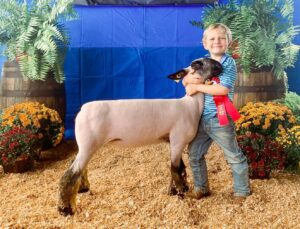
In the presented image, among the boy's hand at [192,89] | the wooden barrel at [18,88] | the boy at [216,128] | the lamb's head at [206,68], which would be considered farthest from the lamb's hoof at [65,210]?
the wooden barrel at [18,88]

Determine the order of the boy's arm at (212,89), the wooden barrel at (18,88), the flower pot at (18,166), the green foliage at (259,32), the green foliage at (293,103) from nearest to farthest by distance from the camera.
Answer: the boy's arm at (212,89)
the flower pot at (18,166)
the green foliage at (259,32)
the green foliage at (293,103)
the wooden barrel at (18,88)

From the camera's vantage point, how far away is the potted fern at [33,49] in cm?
427

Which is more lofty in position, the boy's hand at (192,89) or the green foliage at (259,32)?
the green foliage at (259,32)

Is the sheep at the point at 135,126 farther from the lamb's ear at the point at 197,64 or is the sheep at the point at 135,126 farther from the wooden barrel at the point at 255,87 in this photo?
the wooden barrel at the point at 255,87

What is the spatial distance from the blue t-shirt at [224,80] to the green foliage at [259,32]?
1.63m

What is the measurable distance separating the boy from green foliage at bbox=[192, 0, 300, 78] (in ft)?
5.34

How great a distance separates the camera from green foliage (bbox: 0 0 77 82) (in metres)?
4.24

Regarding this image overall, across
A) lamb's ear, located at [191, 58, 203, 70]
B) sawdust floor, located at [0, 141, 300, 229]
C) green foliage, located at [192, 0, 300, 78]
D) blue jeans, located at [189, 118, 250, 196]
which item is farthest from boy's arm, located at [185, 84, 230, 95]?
green foliage, located at [192, 0, 300, 78]

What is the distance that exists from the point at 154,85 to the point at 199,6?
54.1 inches

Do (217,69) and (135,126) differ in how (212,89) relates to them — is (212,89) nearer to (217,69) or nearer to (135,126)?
(217,69)

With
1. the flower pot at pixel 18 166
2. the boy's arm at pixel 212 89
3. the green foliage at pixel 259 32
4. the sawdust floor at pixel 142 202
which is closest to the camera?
the sawdust floor at pixel 142 202

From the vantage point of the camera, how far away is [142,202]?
2764 mm

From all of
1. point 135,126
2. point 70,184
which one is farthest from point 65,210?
point 135,126

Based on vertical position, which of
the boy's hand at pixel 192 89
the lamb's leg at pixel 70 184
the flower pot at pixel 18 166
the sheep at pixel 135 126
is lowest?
the flower pot at pixel 18 166
